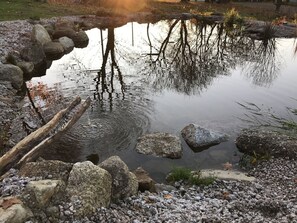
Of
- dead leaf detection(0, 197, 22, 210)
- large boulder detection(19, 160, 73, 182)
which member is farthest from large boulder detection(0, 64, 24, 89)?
dead leaf detection(0, 197, 22, 210)

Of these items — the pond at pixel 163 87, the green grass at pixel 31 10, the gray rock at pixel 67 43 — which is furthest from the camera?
the green grass at pixel 31 10

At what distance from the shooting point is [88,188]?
7.22 meters

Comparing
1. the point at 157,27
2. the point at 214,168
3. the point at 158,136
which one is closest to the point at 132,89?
the point at 158,136

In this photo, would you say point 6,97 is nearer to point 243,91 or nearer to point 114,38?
point 243,91

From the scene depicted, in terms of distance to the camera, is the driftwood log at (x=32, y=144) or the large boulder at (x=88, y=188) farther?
the driftwood log at (x=32, y=144)

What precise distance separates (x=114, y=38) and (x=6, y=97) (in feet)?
46.9

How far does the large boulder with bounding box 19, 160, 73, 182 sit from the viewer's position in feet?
25.1

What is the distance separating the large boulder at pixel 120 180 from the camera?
7.96 m

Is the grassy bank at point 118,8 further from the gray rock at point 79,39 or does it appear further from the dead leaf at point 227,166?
the dead leaf at point 227,166

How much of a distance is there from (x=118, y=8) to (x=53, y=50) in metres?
19.3

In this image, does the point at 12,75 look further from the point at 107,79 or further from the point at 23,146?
the point at 23,146

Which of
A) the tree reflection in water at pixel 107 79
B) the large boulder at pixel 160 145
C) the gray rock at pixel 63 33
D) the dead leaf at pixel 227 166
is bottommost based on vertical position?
the dead leaf at pixel 227 166

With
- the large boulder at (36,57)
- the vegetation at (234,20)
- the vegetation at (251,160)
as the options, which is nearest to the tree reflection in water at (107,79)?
the large boulder at (36,57)

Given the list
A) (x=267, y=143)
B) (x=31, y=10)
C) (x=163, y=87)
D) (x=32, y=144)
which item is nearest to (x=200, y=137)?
(x=267, y=143)
